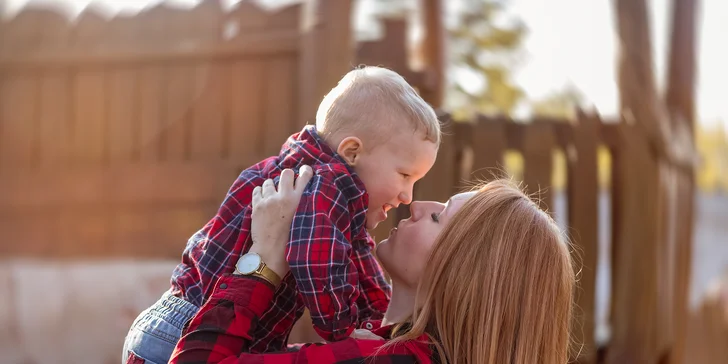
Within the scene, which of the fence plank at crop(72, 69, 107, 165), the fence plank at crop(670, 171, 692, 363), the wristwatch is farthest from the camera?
the fence plank at crop(670, 171, 692, 363)

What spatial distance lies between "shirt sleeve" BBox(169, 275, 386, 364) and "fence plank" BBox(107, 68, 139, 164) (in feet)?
9.00

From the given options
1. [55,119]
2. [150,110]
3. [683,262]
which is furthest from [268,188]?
[683,262]

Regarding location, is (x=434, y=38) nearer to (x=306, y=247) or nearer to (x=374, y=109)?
(x=374, y=109)

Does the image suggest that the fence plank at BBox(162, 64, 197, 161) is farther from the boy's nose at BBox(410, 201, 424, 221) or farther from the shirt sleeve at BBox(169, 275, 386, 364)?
the shirt sleeve at BBox(169, 275, 386, 364)

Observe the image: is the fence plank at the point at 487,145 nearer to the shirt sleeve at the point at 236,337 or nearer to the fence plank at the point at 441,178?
the fence plank at the point at 441,178

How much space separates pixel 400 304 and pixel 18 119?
10.6ft

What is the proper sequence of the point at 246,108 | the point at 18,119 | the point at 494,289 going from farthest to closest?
the point at 18,119 → the point at 246,108 → the point at 494,289

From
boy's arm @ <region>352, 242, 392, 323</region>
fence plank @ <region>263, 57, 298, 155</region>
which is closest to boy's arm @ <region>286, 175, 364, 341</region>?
boy's arm @ <region>352, 242, 392, 323</region>

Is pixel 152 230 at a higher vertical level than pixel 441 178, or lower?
lower

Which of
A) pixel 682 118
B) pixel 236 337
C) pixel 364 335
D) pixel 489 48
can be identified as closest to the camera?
pixel 236 337

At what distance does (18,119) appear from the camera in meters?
4.55

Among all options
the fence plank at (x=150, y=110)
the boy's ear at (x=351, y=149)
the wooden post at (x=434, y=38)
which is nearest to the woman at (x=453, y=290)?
the boy's ear at (x=351, y=149)

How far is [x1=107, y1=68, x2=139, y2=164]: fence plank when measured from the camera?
436 centimetres

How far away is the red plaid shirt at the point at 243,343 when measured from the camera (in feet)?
5.59
